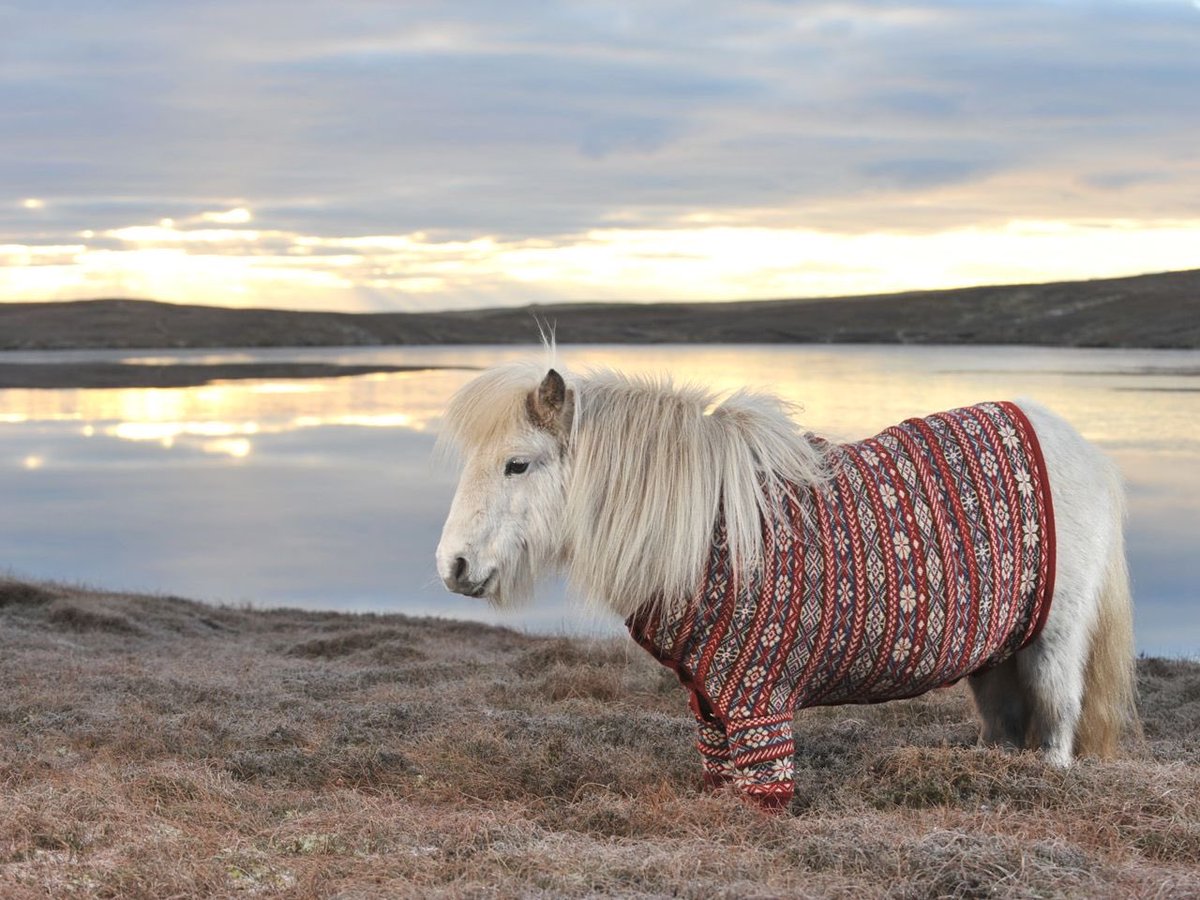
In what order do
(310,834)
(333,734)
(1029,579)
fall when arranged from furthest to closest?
(333,734)
(1029,579)
(310,834)

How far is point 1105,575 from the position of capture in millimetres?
4574

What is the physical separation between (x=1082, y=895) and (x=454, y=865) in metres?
1.52

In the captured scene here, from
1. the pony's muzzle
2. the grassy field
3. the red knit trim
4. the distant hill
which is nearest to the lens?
the grassy field

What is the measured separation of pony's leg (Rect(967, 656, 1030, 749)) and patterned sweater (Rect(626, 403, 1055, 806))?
1.14 ft

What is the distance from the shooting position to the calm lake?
46.5 feet

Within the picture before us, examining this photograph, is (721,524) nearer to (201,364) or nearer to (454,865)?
(454,865)

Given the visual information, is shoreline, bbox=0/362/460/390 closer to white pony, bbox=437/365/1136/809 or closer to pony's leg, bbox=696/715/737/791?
white pony, bbox=437/365/1136/809

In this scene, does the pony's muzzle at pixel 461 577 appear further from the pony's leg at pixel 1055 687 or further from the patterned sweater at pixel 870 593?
the pony's leg at pixel 1055 687

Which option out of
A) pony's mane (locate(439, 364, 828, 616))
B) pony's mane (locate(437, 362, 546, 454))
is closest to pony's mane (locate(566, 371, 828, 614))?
pony's mane (locate(439, 364, 828, 616))

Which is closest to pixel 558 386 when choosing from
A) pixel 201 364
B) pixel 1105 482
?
pixel 1105 482

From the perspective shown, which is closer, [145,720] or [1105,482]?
[1105,482]

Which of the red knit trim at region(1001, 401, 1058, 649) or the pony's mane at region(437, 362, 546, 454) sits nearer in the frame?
the pony's mane at region(437, 362, 546, 454)

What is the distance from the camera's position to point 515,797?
434cm

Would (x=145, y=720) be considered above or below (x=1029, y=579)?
below
